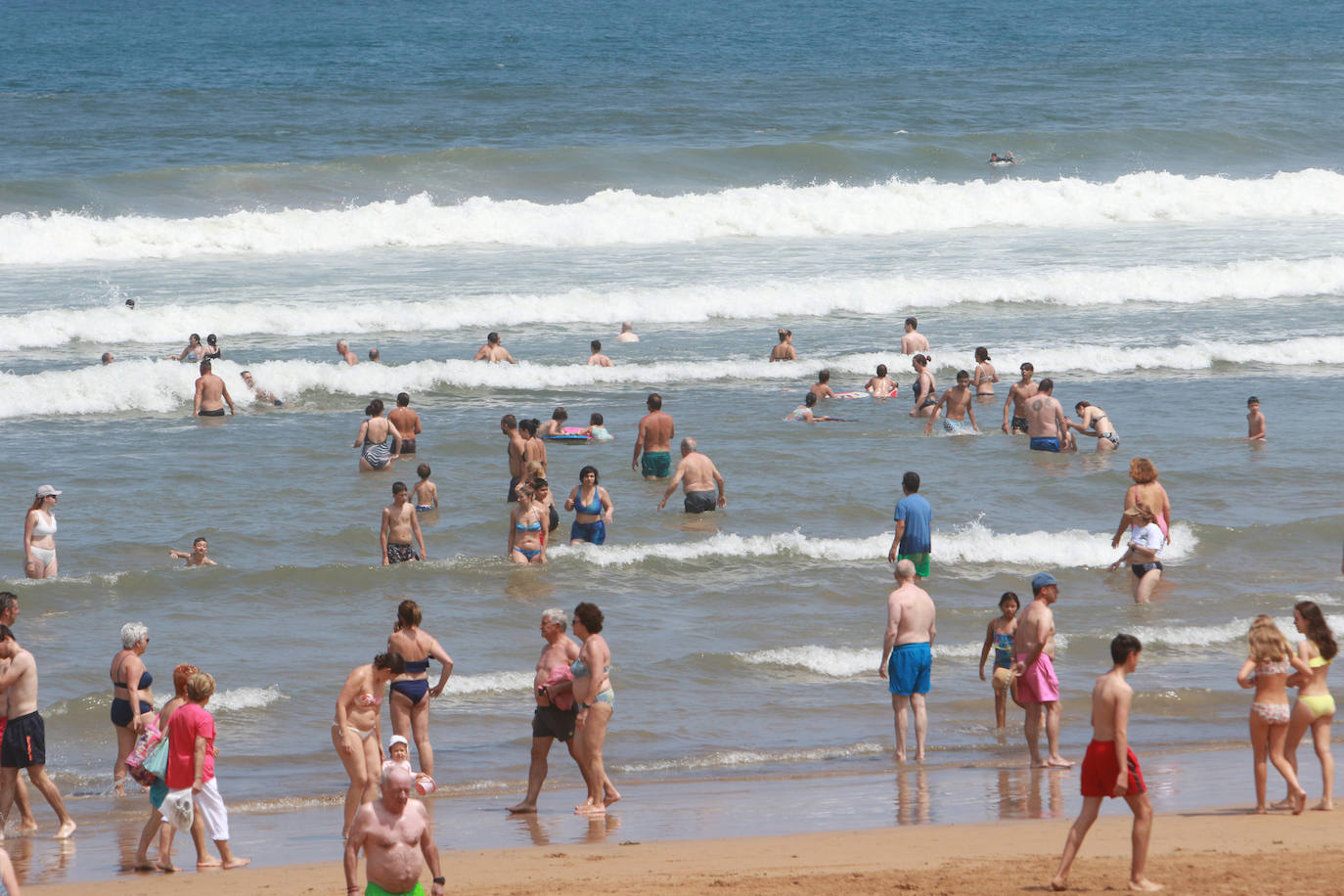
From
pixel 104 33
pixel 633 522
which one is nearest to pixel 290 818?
pixel 633 522

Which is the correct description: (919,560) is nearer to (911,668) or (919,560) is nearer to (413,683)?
(911,668)

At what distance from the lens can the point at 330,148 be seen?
40000 millimetres

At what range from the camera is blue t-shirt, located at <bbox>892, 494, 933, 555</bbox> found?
1320 centimetres

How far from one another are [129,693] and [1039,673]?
20.0 ft

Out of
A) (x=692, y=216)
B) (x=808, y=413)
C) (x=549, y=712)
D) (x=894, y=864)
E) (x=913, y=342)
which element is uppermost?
(x=692, y=216)

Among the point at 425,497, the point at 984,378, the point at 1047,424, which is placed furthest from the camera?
the point at 984,378

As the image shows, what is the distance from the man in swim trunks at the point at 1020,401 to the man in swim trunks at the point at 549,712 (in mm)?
11722

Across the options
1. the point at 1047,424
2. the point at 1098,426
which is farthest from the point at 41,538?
the point at 1098,426

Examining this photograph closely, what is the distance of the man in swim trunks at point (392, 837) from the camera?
621cm

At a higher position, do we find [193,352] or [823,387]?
[193,352]

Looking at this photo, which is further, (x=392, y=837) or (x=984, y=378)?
(x=984, y=378)

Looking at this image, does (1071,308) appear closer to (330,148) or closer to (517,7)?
(330,148)

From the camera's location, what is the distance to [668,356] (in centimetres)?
2405

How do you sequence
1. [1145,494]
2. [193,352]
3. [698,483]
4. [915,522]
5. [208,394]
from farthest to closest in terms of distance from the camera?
[193,352]
[208,394]
[698,483]
[1145,494]
[915,522]
